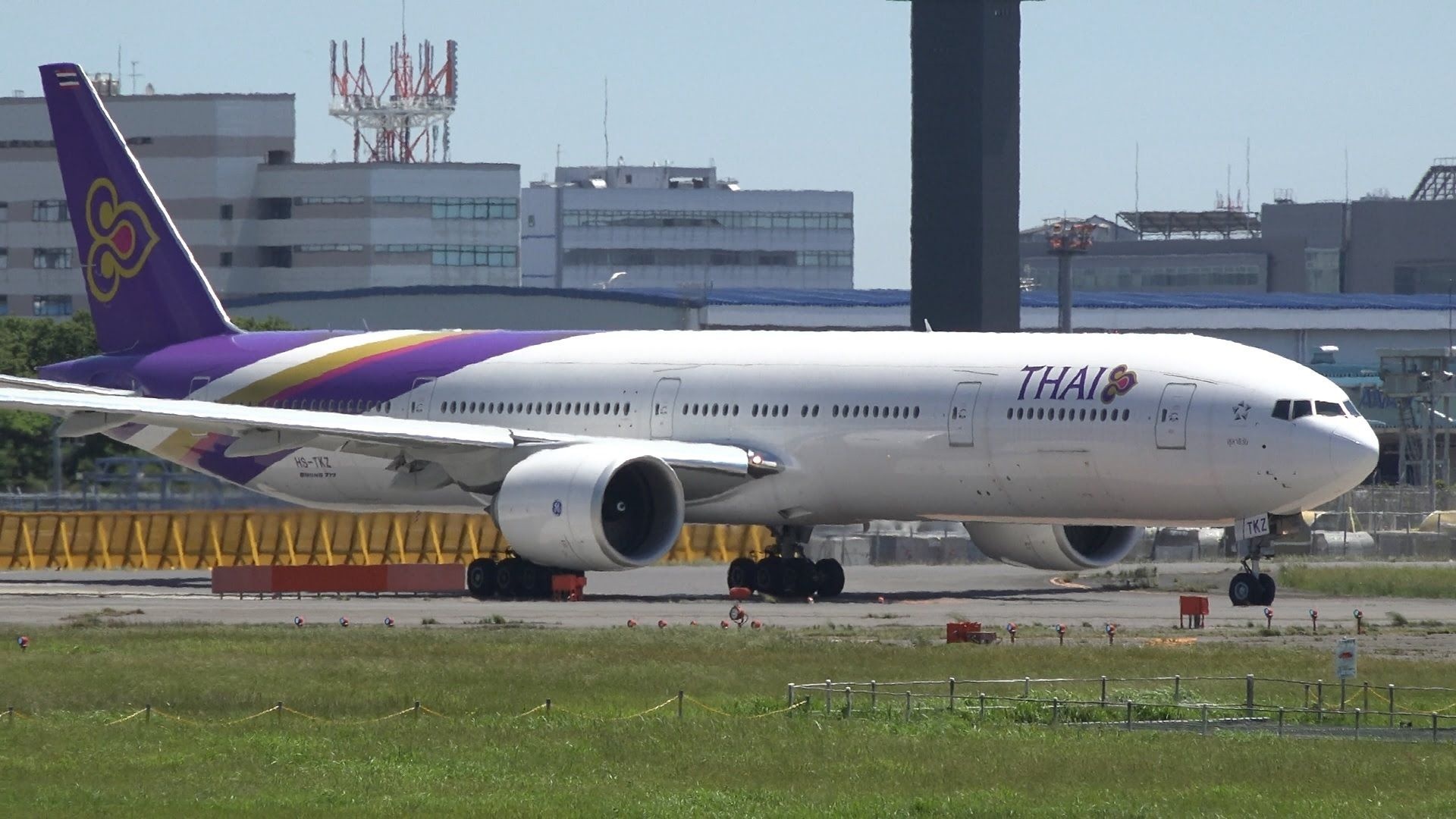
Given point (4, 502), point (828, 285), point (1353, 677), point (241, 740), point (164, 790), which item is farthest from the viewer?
point (828, 285)

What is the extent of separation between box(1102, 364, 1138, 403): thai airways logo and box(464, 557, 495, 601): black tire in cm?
1148

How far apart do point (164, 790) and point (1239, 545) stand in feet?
78.8

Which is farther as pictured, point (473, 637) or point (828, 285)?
point (828, 285)

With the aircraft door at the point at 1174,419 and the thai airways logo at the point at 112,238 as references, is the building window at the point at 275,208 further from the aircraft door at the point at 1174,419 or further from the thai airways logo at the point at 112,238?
the aircraft door at the point at 1174,419

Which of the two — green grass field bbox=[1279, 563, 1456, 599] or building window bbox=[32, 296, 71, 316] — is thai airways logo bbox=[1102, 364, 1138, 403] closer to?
green grass field bbox=[1279, 563, 1456, 599]

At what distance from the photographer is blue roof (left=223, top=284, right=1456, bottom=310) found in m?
107

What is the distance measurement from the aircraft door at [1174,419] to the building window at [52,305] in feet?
338

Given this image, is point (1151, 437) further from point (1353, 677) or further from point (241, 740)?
point (241, 740)

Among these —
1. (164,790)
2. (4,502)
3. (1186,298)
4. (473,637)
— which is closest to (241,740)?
(164,790)

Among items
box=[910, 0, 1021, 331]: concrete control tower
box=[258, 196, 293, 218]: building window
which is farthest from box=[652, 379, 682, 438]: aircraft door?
box=[258, 196, 293, 218]: building window

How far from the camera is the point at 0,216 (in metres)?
133

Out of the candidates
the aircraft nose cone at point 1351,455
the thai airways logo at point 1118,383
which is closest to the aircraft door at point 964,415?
the thai airways logo at point 1118,383

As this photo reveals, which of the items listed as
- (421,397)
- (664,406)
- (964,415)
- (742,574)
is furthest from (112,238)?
(964,415)

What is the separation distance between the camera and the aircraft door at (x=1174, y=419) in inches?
1524
